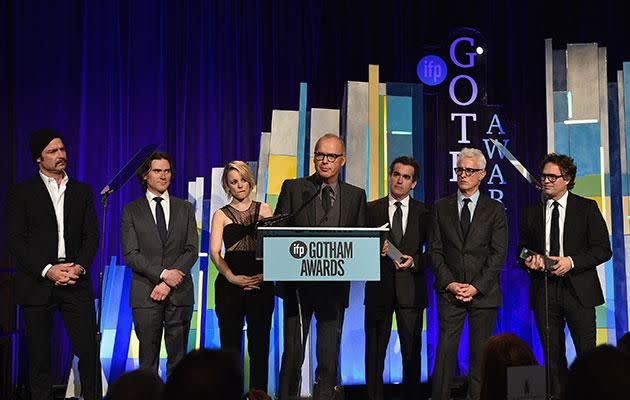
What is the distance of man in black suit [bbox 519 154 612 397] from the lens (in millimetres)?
5277

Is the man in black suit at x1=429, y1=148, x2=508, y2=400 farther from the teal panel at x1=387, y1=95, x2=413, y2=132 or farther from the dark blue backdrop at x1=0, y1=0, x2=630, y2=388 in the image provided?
the dark blue backdrop at x1=0, y1=0, x2=630, y2=388

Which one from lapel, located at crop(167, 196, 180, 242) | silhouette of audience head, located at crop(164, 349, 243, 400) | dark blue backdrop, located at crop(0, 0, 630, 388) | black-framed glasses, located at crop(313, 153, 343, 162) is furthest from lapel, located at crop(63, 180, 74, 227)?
silhouette of audience head, located at crop(164, 349, 243, 400)

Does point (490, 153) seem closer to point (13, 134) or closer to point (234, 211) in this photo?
point (234, 211)

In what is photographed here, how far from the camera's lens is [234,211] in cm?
533

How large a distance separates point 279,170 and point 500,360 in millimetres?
4117

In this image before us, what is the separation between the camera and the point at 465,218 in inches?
206

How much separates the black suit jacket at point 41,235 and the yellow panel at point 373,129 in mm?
2367

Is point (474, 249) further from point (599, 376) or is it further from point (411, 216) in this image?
point (599, 376)

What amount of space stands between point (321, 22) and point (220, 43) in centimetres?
93

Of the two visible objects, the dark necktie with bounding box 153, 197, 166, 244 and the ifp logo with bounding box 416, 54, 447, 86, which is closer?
the dark necktie with bounding box 153, 197, 166, 244

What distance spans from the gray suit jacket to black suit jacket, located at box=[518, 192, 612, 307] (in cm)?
222

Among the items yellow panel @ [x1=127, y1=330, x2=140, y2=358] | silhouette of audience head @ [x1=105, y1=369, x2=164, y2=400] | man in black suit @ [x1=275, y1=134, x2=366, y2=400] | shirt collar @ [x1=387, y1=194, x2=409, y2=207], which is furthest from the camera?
yellow panel @ [x1=127, y1=330, x2=140, y2=358]

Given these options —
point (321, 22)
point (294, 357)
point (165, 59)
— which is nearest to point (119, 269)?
point (165, 59)

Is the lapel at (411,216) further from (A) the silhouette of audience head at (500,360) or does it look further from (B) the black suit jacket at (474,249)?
(A) the silhouette of audience head at (500,360)
